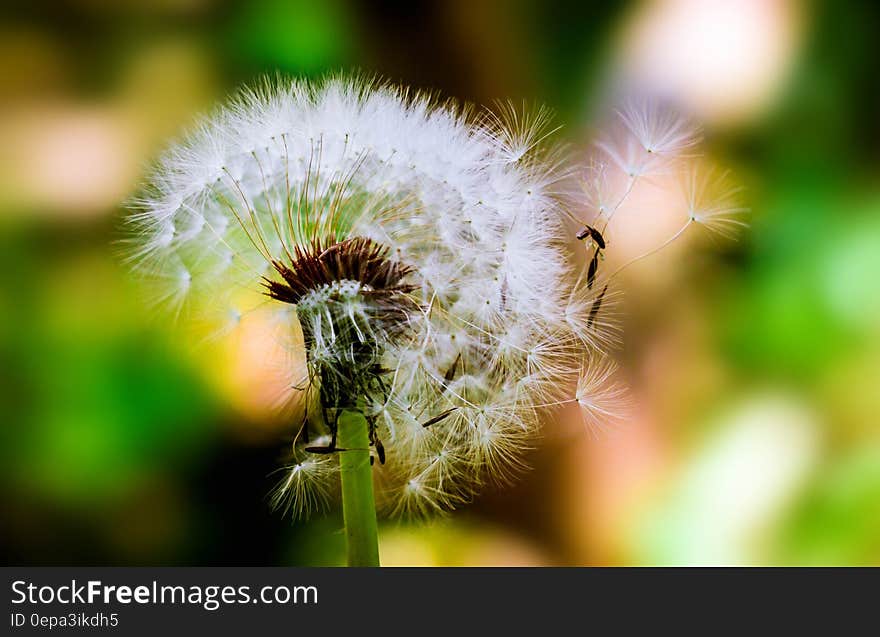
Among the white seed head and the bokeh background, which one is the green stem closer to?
the white seed head

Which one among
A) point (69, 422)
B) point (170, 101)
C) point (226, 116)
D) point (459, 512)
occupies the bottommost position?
point (459, 512)

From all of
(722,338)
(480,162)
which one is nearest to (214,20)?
(480,162)

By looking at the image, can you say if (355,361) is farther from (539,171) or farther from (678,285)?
(678,285)

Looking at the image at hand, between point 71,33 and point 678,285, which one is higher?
point 71,33

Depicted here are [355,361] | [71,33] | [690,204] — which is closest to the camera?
[355,361]

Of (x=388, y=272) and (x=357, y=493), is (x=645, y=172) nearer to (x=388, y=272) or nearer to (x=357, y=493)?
(x=388, y=272)
